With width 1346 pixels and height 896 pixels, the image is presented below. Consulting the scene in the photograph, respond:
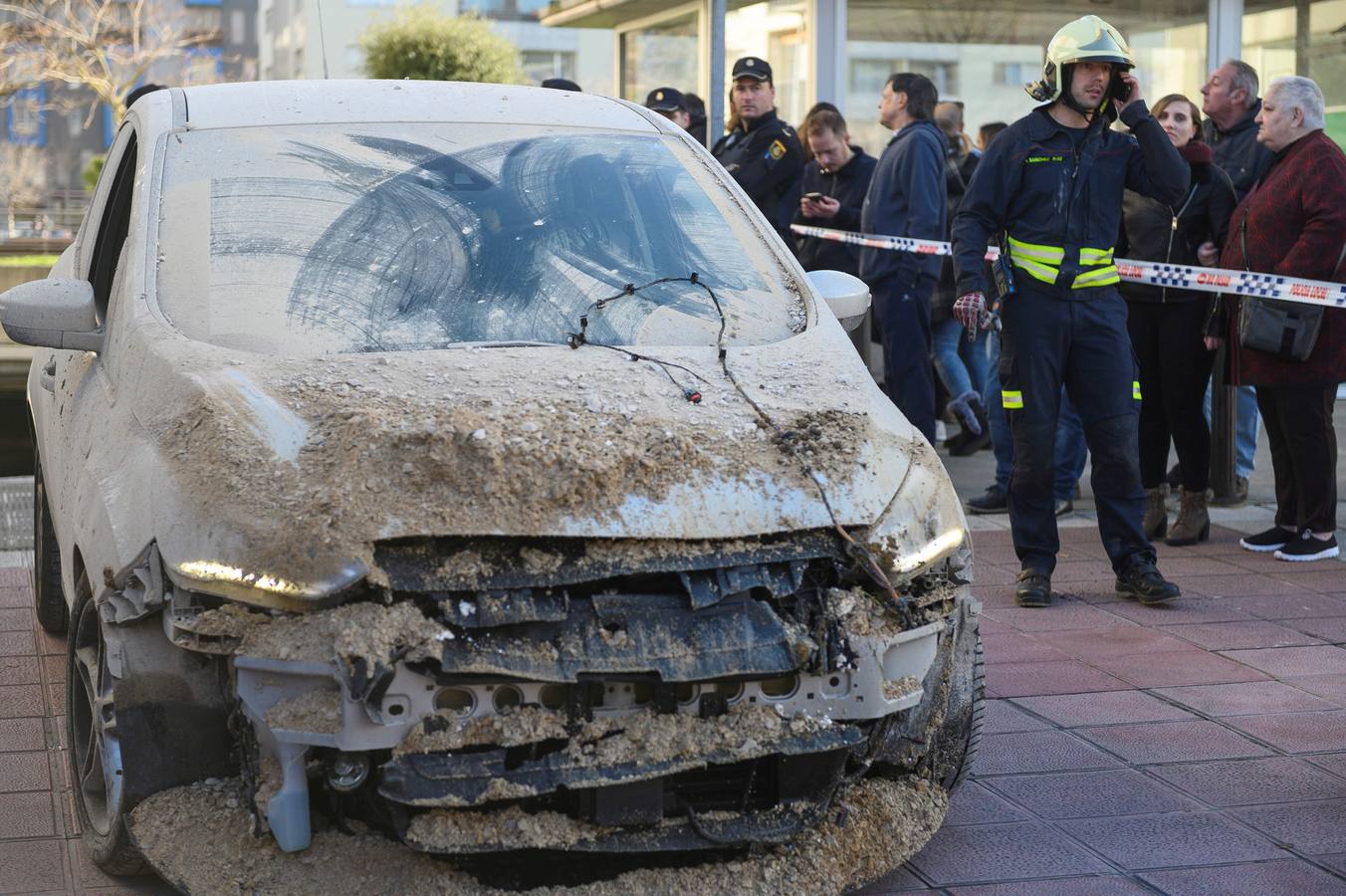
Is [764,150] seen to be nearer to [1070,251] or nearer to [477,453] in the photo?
[1070,251]

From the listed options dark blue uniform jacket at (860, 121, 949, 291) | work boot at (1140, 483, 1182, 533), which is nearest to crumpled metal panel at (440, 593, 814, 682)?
work boot at (1140, 483, 1182, 533)

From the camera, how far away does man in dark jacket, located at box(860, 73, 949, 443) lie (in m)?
→ 8.86

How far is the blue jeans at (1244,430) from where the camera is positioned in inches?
354

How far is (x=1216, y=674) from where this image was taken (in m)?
5.56

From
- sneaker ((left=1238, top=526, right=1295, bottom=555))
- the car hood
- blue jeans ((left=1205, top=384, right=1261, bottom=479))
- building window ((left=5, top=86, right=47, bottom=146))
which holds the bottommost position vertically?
sneaker ((left=1238, top=526, right=1295, bottom=555))

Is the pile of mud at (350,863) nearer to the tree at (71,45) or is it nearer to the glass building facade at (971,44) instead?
the glass building facade at (971,44)

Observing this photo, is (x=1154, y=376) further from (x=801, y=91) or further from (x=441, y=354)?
(x=801, y=91)

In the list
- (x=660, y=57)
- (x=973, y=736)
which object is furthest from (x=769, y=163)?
(x=973, y=736)

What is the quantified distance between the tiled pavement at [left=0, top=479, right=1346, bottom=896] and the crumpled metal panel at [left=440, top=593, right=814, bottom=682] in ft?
2.71

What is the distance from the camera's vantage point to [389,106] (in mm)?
4766

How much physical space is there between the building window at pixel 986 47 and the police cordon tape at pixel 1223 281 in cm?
578

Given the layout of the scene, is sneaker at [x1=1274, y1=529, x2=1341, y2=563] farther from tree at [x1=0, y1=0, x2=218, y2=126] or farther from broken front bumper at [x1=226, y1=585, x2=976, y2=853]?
tree at [x1=0, y1=0, x2=218, y2=126]

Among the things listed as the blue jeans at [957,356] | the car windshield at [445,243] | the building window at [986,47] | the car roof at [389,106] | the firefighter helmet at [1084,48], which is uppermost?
the building window at [986,47]

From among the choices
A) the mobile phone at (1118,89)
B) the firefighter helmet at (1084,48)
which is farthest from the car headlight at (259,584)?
the mobile phone at (1118,89)
